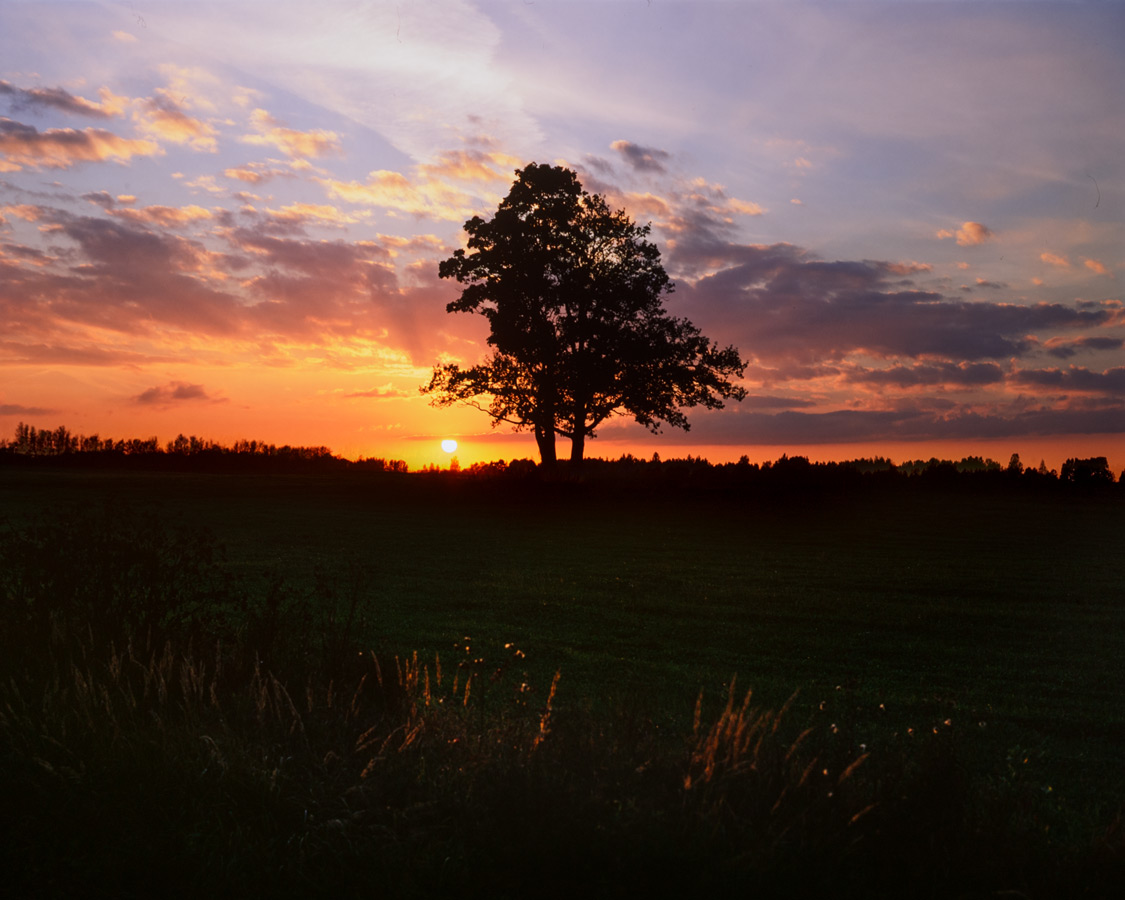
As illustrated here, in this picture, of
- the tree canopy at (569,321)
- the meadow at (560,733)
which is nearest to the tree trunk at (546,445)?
the tree canopy at (569,321)

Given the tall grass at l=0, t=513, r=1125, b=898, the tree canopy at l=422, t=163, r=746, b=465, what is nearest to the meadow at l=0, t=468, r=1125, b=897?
the tall grass at l=0, t=513, r=1125, b=898

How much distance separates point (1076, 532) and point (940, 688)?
67.6 ft

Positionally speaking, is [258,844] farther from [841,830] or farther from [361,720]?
[841,830]

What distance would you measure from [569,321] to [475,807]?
1235 inches

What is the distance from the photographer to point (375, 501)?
33.3 meters

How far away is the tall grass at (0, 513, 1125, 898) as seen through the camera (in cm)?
455

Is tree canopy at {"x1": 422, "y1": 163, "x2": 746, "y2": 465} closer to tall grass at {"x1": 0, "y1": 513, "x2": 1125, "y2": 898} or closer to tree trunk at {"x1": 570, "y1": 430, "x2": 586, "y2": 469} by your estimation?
tree trunk at {"x1": 570, "y1": 430, "x2": 586, "y2": 469}

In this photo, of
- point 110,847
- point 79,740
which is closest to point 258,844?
point 110,847

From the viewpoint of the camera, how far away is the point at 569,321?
3544cm

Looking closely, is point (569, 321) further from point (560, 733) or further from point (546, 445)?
point (560, 733)

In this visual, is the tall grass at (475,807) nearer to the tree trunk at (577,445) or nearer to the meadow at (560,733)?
the meadow at (560,733)

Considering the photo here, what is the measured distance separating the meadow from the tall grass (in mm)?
19

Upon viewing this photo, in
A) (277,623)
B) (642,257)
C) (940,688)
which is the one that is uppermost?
(642,257)

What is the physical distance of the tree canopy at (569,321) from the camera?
3506 centimetres
